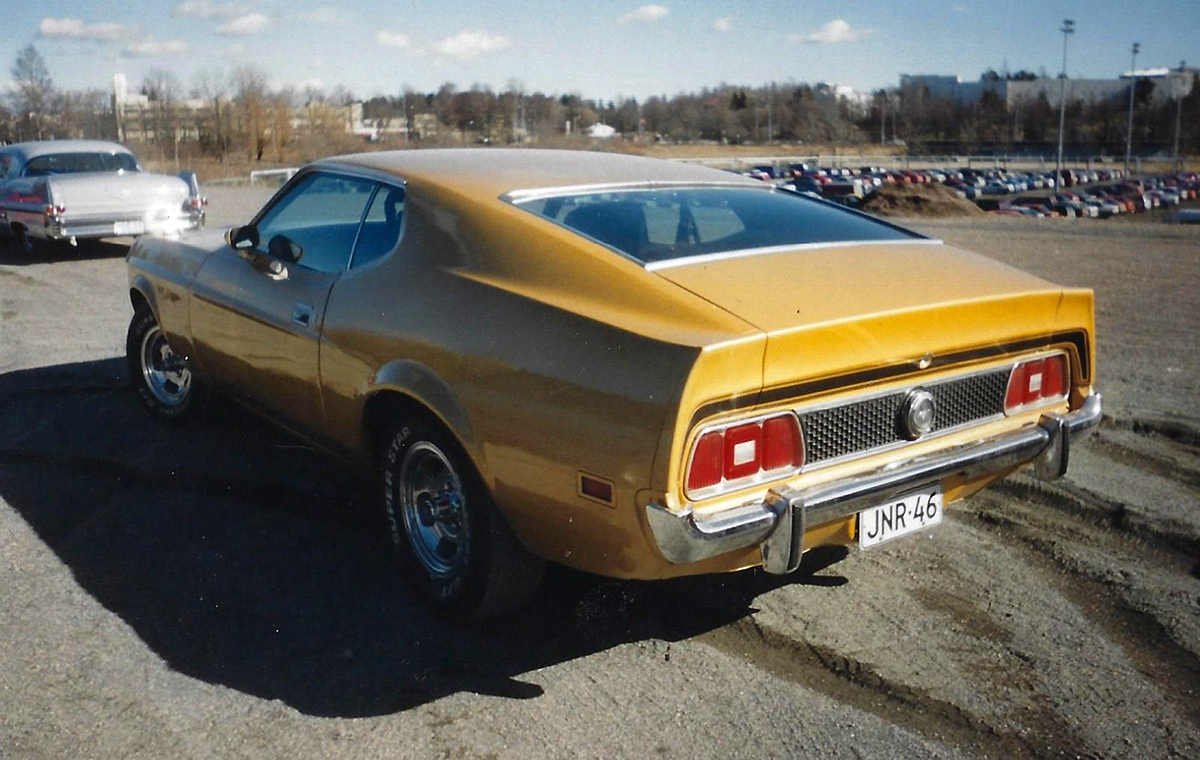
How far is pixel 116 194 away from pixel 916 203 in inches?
857

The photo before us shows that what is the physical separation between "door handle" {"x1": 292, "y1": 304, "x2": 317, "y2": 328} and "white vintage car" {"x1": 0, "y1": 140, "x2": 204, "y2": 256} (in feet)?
33.0

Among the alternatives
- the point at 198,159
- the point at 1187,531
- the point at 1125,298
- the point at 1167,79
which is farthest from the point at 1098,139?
the point at 1187,531

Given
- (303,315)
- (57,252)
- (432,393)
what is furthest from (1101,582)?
(57,252)

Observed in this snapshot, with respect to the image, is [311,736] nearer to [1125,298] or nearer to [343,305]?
[343,305]

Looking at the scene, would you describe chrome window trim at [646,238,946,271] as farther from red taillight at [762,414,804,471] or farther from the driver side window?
the driver side window

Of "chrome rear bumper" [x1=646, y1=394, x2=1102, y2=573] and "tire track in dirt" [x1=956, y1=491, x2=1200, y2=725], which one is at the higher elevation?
"chrome rear bumper" [x1=646, y1=394, x2=1102, y2=573]

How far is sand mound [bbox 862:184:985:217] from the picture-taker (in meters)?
28.8

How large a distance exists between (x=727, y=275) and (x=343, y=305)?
1.47 meters

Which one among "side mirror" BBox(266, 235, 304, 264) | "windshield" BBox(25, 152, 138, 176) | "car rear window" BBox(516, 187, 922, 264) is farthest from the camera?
"windshield" BBox(25, 152, 138, 176)

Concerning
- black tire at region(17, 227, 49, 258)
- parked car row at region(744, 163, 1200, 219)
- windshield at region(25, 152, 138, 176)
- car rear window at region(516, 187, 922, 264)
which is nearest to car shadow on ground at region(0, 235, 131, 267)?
black tire at region(17, 227, 49, 258)

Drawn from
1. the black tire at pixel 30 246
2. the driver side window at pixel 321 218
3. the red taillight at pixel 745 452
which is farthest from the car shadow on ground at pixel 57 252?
the red taillight at pixel 745 452

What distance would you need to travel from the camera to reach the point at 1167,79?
385 feet

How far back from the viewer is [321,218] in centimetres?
466

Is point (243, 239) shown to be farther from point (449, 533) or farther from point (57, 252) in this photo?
point (57, 252)
